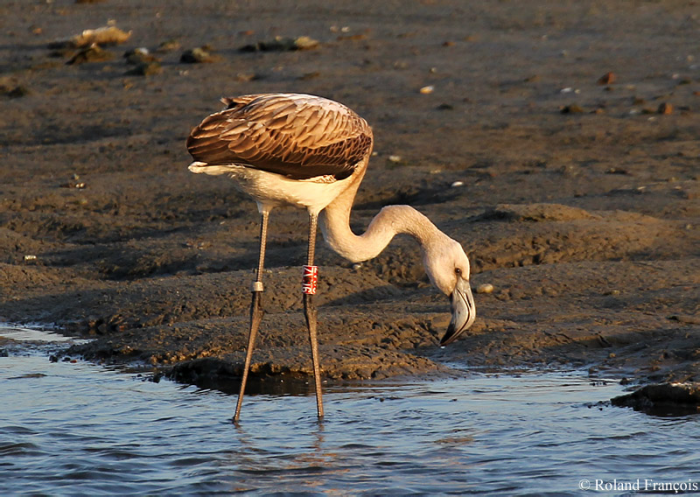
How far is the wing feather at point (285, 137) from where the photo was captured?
563 cm

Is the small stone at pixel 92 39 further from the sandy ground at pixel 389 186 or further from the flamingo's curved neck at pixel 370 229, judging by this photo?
the flamingo's curved neck at pixel 370 229

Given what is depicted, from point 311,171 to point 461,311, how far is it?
121 cm

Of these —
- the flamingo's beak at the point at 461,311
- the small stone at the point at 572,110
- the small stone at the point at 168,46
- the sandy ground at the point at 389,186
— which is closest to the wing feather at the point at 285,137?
the flamingo's beak at the point at 461,311

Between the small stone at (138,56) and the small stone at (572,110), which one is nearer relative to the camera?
the small stone at (572,110)

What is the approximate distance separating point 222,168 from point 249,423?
1390mm

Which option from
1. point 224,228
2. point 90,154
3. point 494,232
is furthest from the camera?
point 90,154

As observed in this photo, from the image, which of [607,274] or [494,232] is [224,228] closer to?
[494,232]

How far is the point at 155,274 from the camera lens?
29.8 ft

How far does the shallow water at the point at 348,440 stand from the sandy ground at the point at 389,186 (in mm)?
458

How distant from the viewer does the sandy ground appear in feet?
23.7

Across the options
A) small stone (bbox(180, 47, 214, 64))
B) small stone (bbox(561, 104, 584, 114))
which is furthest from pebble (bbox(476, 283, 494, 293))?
small stone (bbox(180, 47, 214, 64))

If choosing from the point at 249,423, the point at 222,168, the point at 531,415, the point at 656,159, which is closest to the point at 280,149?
the point at 222,168

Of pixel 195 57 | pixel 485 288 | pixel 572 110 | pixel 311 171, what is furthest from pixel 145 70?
pixel 311 171

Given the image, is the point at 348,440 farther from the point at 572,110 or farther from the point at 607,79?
the point at 607,79
